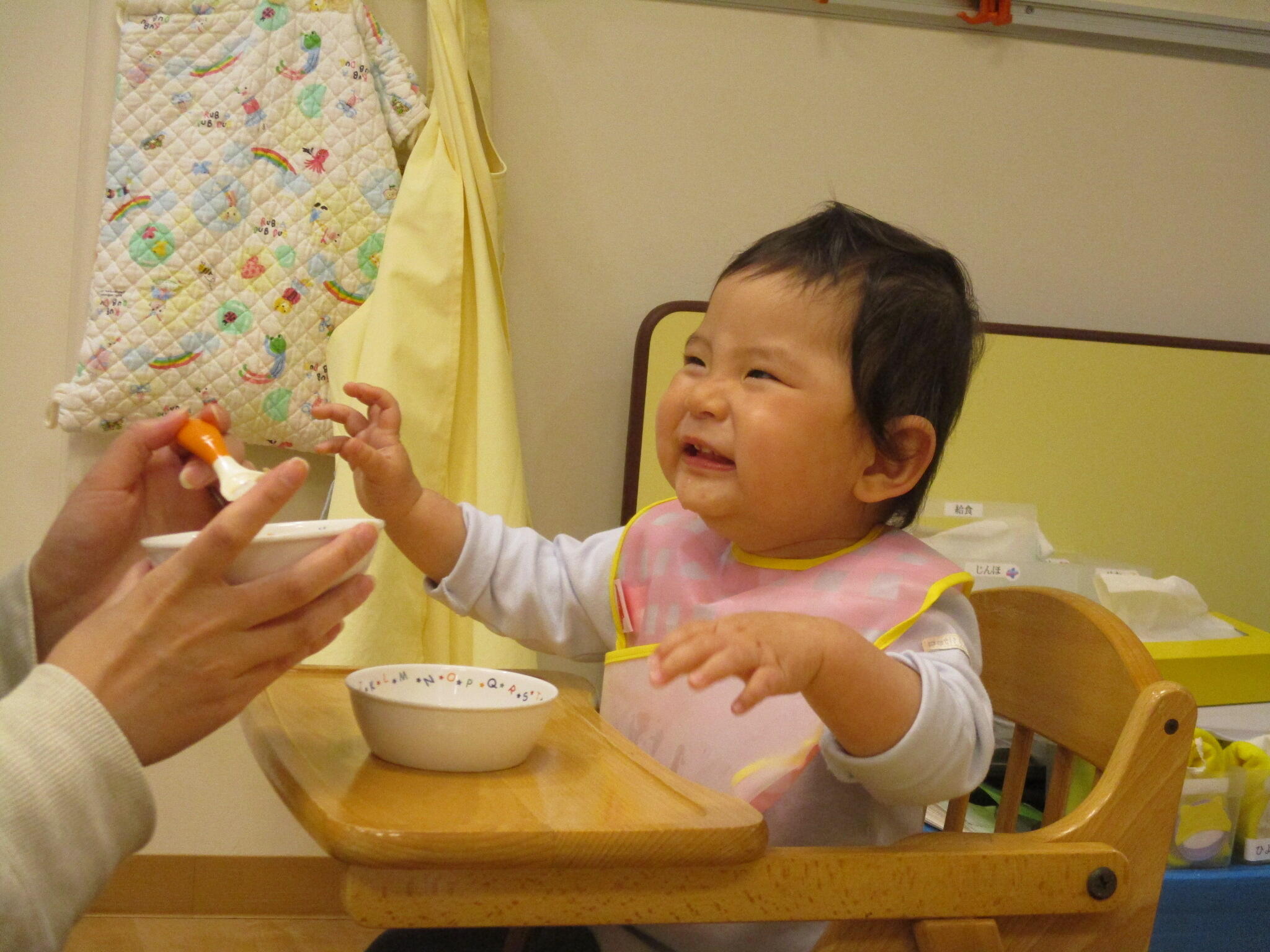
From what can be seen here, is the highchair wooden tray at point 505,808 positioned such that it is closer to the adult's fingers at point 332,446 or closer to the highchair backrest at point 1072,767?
the highchair backrest at point 1072,767

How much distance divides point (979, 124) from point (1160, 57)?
1.29 ft

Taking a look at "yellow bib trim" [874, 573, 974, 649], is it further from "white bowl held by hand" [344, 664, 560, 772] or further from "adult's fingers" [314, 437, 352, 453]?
Result: "adult's fingers" [314, 437, 352, 453]

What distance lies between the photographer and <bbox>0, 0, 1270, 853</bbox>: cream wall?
1740 mm

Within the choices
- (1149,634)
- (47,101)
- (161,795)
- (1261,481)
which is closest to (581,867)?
(1149,634)

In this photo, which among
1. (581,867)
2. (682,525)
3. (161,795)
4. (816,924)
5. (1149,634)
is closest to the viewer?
(581,867)

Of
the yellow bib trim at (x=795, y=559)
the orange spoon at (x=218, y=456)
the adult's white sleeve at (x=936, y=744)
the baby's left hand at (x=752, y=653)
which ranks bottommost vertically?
the adult's white sleeve at (x=936, y=744)

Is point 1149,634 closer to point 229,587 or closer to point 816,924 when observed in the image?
point 816,924

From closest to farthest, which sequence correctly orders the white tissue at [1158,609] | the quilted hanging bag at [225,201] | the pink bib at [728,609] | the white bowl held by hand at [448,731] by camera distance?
1. the white bowl held by hand at [448,731]
2. the pink bib at [728,609]
3. the white tissue at [1158,609]
4. the quilted hanging bag at [225,201]

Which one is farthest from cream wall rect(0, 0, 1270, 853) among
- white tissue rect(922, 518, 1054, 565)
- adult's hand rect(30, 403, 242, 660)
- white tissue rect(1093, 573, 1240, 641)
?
adult's hand rect(30, 403, 242, 660)

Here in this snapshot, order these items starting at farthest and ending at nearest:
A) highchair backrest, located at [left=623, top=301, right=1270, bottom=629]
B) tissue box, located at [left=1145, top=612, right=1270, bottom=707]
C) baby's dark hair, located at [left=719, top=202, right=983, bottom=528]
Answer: highchair backrest, located at [left=623, top=301, right=1270, bottom=629], tissue box, located at [left=1145, top=612, right=1270, bottom=707], baby's dark hair, located at [left=719, top=202, right=983, bottom=528]

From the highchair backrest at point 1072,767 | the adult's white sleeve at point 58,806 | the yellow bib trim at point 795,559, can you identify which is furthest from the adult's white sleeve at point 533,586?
the adult's white sleeve at point 58,806

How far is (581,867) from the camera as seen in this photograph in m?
0.55

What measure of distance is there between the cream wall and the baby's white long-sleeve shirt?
834mm

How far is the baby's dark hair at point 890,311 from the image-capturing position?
94cm
